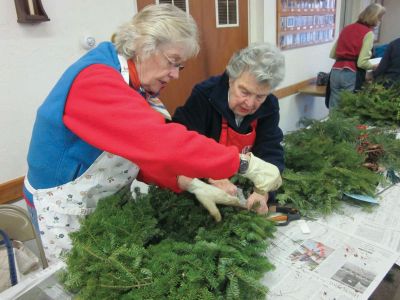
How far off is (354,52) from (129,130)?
3.86 metres

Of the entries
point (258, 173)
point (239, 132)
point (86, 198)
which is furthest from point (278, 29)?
point (86, 198)

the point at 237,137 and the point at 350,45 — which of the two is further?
the point at 350,45

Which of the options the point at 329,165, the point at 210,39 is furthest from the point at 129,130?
the point at 210,39

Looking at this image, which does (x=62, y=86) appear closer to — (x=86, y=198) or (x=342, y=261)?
(x=86, y=198)

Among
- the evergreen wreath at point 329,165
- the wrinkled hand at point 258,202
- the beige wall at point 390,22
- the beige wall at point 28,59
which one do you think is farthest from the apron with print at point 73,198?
the beige wall at point 390,22

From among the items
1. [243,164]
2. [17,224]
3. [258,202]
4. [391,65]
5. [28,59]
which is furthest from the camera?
[391,65]

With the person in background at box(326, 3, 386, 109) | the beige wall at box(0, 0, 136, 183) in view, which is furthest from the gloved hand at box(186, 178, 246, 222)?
the person in background at box(326, 3, 386, 109)

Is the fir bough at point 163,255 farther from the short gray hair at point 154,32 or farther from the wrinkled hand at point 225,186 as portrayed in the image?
the short gray hair at point 154,32

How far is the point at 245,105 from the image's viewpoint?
153 centimetres

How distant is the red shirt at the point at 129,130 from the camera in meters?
0.91

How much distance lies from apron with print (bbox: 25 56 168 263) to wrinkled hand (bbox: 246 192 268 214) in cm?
50

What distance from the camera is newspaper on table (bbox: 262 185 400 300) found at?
1032 millimetres

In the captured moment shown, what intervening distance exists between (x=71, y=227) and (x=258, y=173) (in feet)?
2.44

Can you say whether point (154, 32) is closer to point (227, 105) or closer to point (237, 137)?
point (227, 105)
